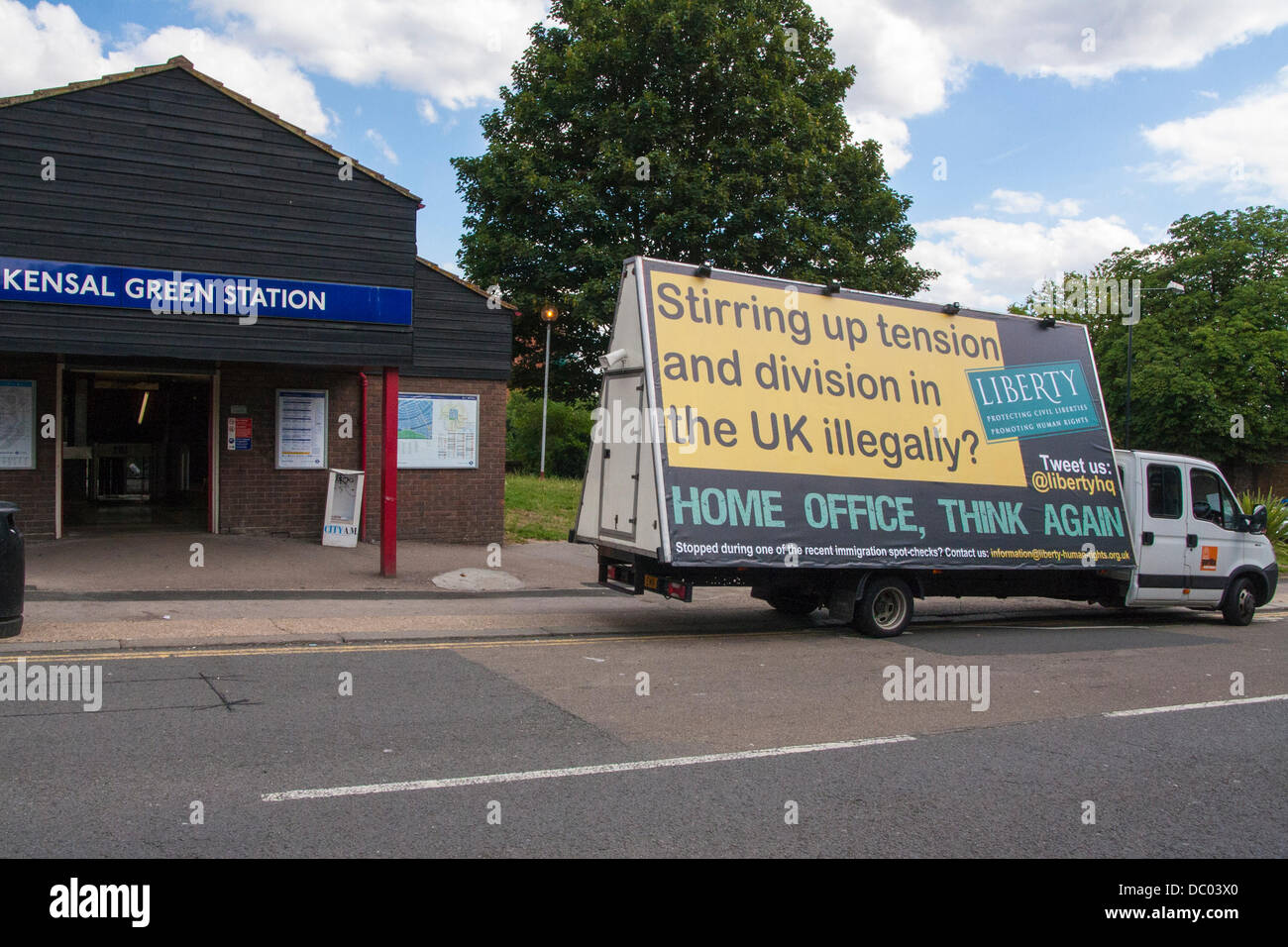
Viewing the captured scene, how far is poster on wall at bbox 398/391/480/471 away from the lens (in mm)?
16328

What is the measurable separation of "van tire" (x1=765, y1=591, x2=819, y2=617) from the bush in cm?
2597

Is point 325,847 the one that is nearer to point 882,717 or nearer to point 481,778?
point 481,778

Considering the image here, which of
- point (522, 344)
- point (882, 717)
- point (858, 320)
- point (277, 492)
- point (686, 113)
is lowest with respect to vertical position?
point (882, 717)

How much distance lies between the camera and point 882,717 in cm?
727

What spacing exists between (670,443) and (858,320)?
2.80 m

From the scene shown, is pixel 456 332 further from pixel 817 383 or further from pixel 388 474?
pixel 817 383

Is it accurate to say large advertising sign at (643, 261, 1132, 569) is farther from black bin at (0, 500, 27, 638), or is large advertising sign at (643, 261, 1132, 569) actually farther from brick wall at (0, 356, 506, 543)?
brick wall at (0, 356, 506, 543)

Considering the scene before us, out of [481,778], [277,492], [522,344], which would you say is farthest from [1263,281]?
[481,778]

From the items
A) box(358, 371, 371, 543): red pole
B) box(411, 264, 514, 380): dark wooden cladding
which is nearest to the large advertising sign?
box(411, 264, 514, 380): dark wooden cladding

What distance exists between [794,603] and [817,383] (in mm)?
3029

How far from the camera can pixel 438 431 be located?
16.5m

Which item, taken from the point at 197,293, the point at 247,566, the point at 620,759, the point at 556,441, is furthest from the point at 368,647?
the point at 556,441

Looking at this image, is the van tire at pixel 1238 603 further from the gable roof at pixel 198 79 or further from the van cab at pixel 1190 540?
the gable roof at pixel 198 79

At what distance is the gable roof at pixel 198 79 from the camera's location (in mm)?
11648
